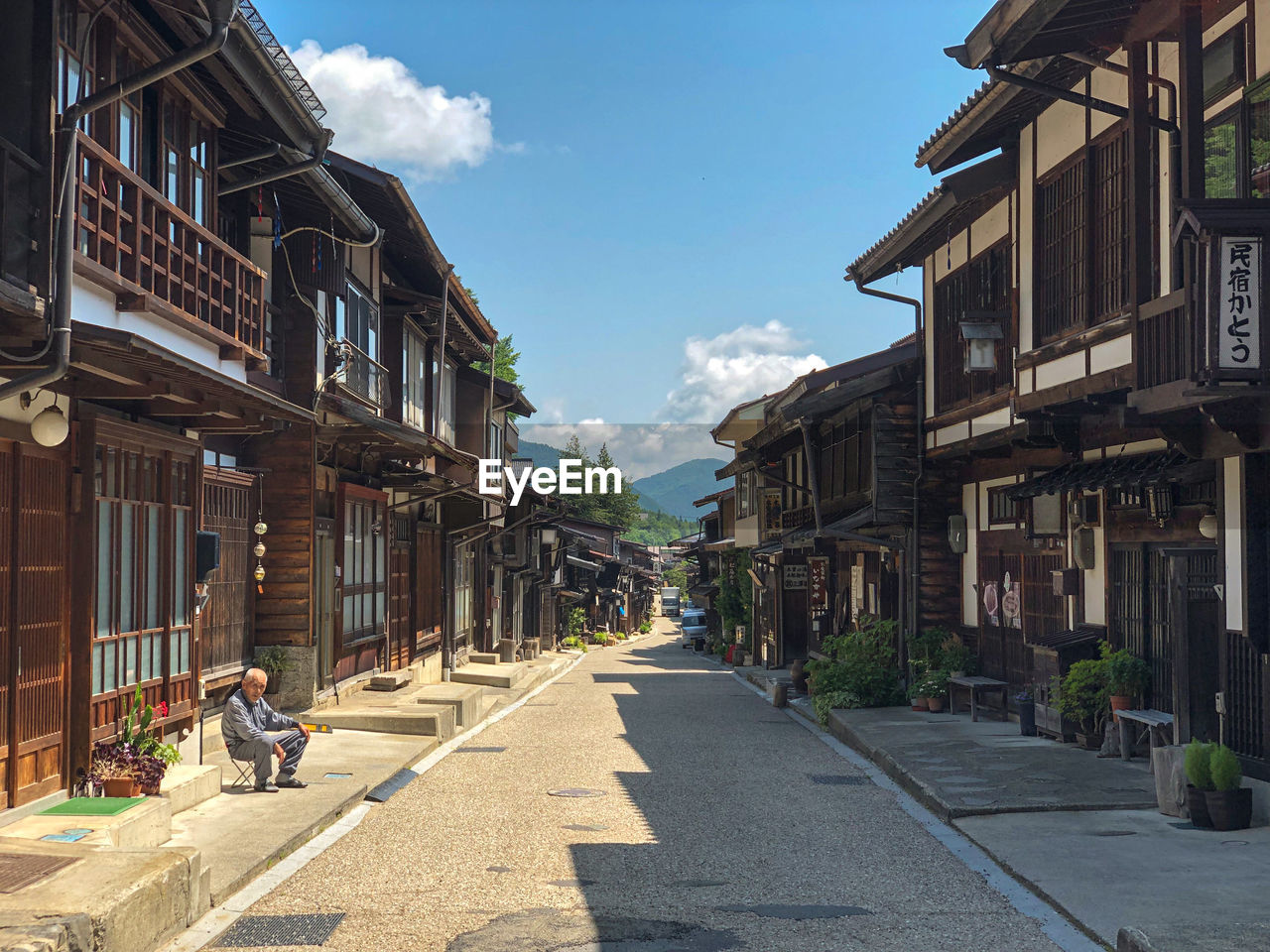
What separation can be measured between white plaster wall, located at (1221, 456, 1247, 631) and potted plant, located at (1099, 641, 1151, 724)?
252 cm

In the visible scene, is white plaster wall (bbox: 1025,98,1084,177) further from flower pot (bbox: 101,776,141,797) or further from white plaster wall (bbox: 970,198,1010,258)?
flower pot (bbox: 101,776,141,797)

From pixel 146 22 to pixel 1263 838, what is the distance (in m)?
11.9

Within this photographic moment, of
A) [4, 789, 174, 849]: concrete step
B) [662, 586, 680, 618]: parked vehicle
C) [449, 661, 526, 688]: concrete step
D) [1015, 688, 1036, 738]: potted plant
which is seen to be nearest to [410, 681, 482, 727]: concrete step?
[449, 661, 526, 688]: concrete step

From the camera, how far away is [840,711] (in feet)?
67.4

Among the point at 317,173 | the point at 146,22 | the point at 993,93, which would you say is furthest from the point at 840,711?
the point at 146,22

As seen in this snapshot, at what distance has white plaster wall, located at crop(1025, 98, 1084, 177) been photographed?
14.6 m

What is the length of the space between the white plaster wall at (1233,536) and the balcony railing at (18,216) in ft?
Answer: 33.6

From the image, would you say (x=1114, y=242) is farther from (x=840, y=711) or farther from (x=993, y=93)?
(x=840, y=711)

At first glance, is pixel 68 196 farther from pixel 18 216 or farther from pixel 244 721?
pixel 244 721

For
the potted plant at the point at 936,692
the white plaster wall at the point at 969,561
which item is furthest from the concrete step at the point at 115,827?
the white plaster wall at the point at 969,561

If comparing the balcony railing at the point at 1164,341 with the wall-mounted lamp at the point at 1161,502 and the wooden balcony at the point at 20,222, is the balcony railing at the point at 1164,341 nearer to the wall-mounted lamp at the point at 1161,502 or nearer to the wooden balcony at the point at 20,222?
the wall-mounted lamp at the point at 1161,502

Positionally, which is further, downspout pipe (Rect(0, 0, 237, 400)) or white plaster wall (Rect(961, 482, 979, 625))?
white plaster wall (Rect(961, 482, 979, 625))

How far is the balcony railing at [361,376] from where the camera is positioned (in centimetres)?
1852

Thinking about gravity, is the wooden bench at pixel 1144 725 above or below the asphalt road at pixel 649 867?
above
